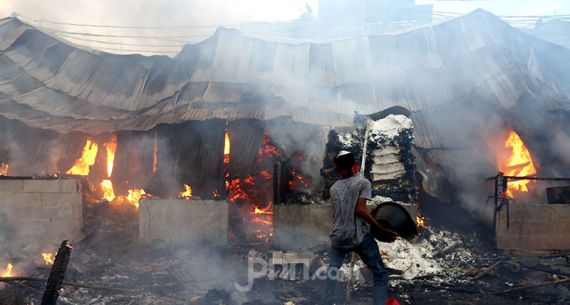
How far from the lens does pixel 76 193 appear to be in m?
11.5

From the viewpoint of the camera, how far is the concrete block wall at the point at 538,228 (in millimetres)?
9945

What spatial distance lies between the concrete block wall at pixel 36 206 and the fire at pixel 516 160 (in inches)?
468

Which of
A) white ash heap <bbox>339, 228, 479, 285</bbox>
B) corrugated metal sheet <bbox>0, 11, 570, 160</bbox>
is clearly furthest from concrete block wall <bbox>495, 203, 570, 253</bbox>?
corrugated metal sheet <bbox>0, 11, 570, 160</bbox>

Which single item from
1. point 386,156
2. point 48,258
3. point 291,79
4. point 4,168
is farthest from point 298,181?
point 4,168

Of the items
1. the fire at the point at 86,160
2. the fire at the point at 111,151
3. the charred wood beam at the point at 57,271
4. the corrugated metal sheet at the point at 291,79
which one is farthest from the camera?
the fire at the point at 86,160

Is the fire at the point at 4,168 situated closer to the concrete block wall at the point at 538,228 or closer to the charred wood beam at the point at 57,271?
the charred wood beam at the point at 57,271

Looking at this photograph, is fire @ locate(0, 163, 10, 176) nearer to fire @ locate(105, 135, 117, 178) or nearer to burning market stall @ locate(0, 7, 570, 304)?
burning market stall @ locate(0, 7, 570, 304)

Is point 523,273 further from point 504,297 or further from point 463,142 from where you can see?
point 463,142

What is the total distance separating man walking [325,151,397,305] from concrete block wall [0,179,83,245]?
8.39 meters

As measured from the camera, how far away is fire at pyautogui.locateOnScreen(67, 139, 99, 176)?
1406 centimetres

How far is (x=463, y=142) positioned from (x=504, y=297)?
22.0 ft

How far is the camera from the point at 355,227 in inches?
211

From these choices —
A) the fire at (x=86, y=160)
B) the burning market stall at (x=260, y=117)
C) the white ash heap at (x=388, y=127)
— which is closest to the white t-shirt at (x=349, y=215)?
the burning market stall at (x=260, y=117)

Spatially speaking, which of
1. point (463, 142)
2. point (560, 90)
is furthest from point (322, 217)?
point (560, 90)
